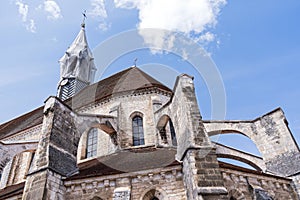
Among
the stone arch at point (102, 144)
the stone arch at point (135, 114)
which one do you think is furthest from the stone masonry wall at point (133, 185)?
the stone arch at point (135, 114)

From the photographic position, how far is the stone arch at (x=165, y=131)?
1259cm

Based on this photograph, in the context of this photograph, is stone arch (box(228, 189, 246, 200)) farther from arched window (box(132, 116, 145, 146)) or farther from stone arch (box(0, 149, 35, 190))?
stone arch (box(0, 149, 35, 190))

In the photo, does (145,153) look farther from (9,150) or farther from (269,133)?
(9,150)

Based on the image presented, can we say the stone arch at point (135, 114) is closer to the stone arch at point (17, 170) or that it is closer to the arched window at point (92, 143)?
the arched window at point (92, 143)

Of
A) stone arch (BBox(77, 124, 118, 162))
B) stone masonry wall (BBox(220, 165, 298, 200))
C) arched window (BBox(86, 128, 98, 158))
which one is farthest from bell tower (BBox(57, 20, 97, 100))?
stone masonry wall (BBox(220, 165, 298, 200))

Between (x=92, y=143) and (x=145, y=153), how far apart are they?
12.7ft

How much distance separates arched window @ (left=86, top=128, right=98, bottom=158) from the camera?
530 inches

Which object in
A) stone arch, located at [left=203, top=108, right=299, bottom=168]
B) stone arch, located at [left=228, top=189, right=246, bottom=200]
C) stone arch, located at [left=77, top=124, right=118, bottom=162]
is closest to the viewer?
stone arch, located at [left=228, top=189, right=246, bottom=200]

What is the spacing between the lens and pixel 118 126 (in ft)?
43.0

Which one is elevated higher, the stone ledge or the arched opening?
the arched opening

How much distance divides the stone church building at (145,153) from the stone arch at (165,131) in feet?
0.16

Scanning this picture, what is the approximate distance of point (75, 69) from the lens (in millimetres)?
27172

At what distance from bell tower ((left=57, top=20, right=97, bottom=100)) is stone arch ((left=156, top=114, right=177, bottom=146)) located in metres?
14.1

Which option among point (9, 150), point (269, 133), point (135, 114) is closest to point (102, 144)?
point (135, 114)
